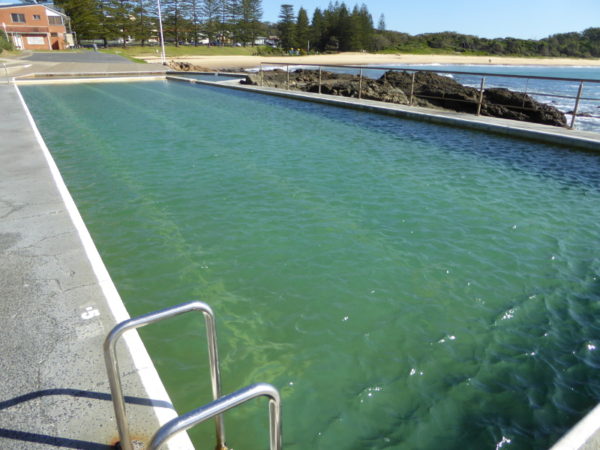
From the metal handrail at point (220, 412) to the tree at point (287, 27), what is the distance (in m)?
103

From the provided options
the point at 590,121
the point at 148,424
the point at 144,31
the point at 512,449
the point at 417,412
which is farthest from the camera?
the point at 144,31

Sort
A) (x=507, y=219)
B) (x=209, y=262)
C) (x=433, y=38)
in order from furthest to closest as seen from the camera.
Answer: (x=433, y=38), (x=507, y=219), (x=209, y=262)

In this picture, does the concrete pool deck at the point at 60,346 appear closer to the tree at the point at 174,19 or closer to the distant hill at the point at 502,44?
the tree at the point at 174,19

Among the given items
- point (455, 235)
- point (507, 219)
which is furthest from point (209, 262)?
point (507, 219)

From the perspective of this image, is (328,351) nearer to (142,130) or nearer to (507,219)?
(507,219)

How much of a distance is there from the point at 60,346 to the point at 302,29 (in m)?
104

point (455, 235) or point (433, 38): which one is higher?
point (433, 38)

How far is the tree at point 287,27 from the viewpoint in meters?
95.1

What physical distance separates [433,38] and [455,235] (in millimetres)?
144746

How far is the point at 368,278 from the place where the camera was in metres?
4.83

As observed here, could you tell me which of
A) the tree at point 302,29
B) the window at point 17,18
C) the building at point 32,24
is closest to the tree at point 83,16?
the building at point 32,24

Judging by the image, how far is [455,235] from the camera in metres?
5.88

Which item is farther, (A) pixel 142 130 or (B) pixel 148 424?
(A) pixel 142 130

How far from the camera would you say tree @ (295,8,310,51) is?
317 ft
